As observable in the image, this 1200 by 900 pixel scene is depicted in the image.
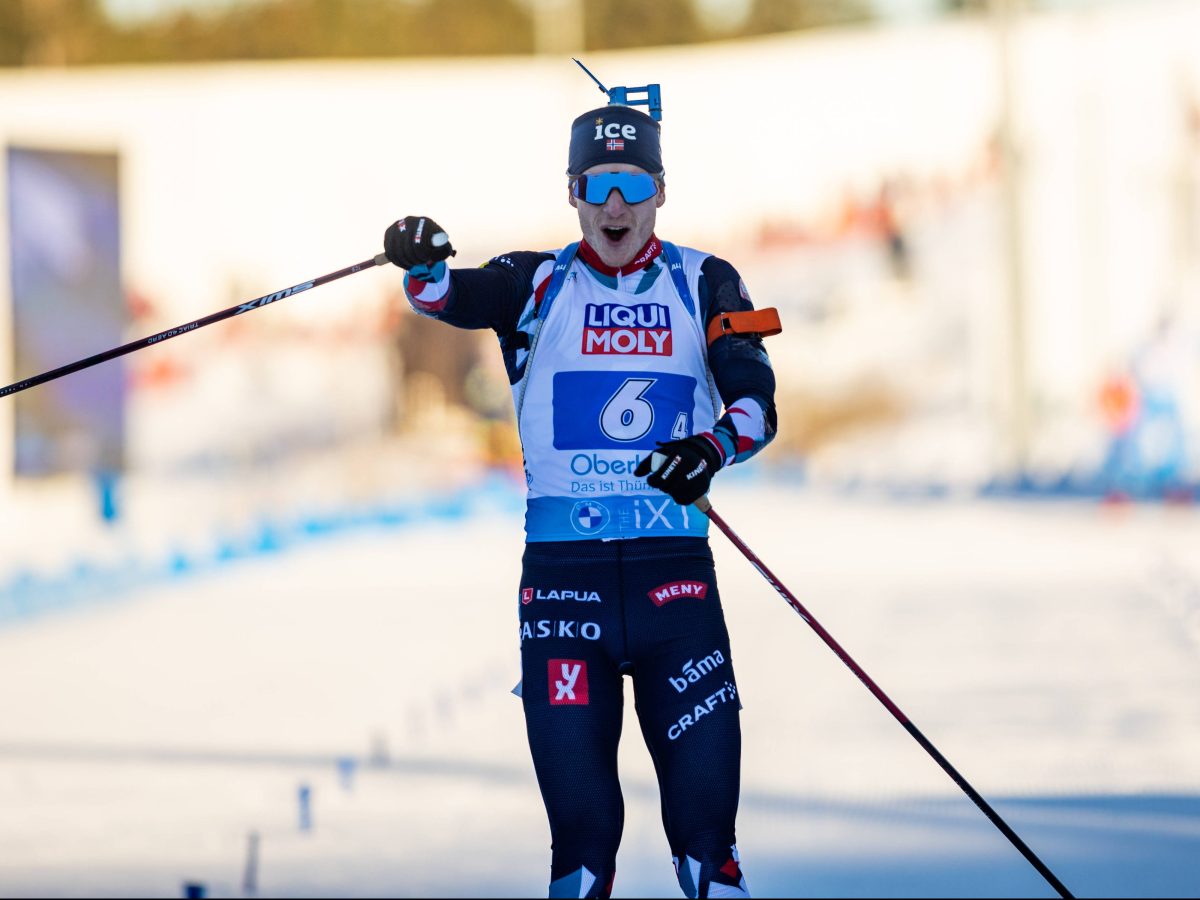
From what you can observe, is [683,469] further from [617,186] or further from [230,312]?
[230,312]

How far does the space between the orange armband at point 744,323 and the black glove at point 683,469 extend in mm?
285

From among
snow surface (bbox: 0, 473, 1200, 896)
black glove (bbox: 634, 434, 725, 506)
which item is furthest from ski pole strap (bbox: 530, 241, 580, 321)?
snow surface (bbox: 0, 473, 1200, 896)

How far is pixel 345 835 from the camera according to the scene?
5.29 meters

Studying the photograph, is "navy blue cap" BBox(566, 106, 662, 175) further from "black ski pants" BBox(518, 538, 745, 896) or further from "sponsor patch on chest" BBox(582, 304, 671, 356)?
"black ski pants" BBox(518, 538, 745, 896)

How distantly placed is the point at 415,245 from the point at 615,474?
53cm

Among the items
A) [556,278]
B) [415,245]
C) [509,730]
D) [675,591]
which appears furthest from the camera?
[509,730]

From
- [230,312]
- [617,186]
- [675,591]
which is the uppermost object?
[617,186]

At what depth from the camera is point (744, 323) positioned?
10.7 ft

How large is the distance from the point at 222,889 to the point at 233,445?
59.8ft

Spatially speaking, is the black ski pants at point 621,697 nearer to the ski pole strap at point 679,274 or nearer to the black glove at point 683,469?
the black glove at point 683,469

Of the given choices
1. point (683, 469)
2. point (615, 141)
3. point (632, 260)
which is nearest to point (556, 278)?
point (632, 260)

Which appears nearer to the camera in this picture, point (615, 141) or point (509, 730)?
point (615, 141)

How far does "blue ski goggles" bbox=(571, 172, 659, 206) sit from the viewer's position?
3305mm

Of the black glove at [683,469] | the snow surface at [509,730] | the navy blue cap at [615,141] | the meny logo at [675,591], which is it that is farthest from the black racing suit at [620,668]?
the snow surface at [509,730]
